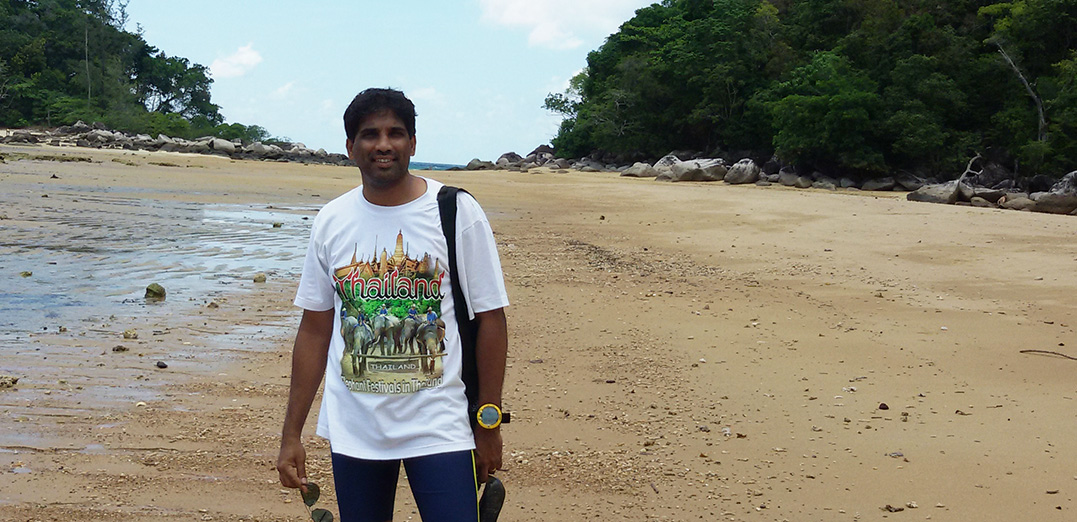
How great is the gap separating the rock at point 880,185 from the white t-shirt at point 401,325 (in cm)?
3771

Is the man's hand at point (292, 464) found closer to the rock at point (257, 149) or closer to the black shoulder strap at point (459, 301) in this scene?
the black shoulder strap at point (459, 301)

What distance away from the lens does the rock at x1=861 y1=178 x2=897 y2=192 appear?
37.6 m

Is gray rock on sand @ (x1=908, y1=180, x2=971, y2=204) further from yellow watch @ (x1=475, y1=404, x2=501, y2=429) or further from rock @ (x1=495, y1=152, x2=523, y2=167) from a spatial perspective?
rock @ (x1=495, y1=152, x2=523, y2=167)

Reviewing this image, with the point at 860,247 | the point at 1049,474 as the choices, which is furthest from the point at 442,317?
the point at 860,247

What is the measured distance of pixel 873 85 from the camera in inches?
1548

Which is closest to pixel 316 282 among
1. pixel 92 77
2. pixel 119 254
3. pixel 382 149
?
pixel 382 149

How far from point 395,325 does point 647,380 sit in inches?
136

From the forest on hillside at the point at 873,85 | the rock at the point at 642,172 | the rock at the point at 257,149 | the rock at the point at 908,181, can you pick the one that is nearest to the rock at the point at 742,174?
the forest on hillside at the point at 873,85

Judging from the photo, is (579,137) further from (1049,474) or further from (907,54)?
(1049,474)

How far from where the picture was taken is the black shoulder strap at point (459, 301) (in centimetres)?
226

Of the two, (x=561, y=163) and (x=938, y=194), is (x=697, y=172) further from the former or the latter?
(x=561, y=163)

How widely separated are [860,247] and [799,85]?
104ft

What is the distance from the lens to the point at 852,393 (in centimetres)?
520

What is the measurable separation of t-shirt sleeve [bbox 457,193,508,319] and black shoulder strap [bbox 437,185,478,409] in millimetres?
13
